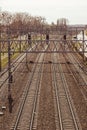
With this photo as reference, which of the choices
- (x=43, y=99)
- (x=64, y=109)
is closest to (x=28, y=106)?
(x=43, y=99)

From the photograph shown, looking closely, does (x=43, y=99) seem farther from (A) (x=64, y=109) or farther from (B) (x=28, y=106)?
(A) (x=64, y=109)

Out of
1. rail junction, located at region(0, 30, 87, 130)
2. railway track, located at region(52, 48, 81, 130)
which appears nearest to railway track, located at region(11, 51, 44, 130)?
rail junction, located at region(0, 30, 87, 130)

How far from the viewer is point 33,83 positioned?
31.4 meters

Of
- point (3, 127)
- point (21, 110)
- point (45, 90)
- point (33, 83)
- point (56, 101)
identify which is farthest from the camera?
point (33, 83)

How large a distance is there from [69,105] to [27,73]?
52.6 ft

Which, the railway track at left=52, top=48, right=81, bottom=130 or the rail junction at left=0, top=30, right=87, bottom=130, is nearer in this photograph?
the railway track at left=52, top=48, right=81, bottom=130

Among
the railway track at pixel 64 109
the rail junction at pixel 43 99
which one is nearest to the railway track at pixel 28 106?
the rail junction at pixel 43 99

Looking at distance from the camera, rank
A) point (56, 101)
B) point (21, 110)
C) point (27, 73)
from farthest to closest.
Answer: point (27, 73) → point (56, 101) → point (21, 110)

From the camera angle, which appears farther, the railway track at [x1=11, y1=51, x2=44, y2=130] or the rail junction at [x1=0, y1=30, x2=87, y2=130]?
the rail junction at [x1=0, y1=30, x2=87, y2=130]

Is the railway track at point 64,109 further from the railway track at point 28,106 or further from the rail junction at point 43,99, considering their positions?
the railway track at point 28,106

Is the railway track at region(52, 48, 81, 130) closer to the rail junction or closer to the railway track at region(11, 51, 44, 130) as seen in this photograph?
the rail junction

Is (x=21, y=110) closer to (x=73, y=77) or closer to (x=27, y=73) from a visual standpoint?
(x=73, y=77)

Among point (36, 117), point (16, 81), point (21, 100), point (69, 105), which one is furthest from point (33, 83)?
point (36, 117)

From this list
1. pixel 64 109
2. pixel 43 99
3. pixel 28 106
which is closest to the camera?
pixel 64 109
